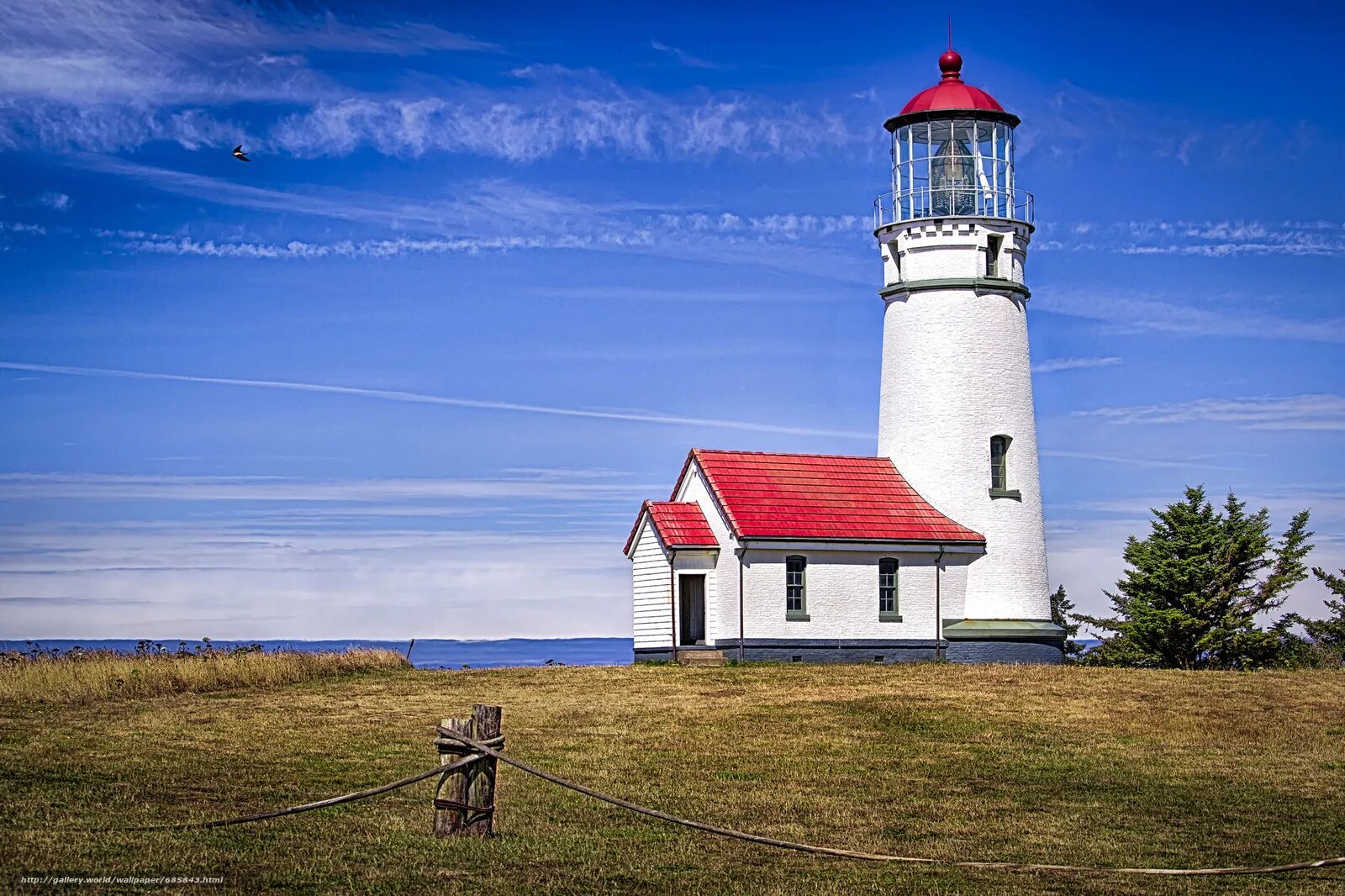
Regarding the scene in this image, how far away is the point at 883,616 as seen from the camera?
1379 inches

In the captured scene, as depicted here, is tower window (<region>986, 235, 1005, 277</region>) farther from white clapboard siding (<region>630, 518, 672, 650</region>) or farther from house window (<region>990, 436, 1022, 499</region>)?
white clapboard siding (<region>630, 518, 672, 650</region>)

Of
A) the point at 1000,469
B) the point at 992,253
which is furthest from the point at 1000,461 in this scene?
the point at 992,253

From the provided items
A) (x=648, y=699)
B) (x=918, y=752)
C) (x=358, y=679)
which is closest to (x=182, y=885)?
(x=918, y=752)

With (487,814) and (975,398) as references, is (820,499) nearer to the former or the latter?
(975,398)

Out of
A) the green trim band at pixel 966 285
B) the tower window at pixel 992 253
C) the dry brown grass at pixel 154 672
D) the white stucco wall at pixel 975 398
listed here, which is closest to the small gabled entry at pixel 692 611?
the white stucco wall at pixel 975 398

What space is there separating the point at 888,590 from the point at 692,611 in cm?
432

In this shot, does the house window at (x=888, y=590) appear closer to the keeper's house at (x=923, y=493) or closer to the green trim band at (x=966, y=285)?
the keeper's house at (x=923, y=493)

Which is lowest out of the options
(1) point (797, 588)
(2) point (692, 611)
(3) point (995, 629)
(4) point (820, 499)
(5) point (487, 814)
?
(5) point (487, 814)

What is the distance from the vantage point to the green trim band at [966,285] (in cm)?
3553

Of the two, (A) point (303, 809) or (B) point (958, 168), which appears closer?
(A) point (303, 809)

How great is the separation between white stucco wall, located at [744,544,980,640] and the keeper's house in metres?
0.04

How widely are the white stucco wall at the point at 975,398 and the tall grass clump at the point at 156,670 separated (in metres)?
12.8

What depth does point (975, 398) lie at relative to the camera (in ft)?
117

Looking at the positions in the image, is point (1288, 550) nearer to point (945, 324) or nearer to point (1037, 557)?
point (1037, 557)
